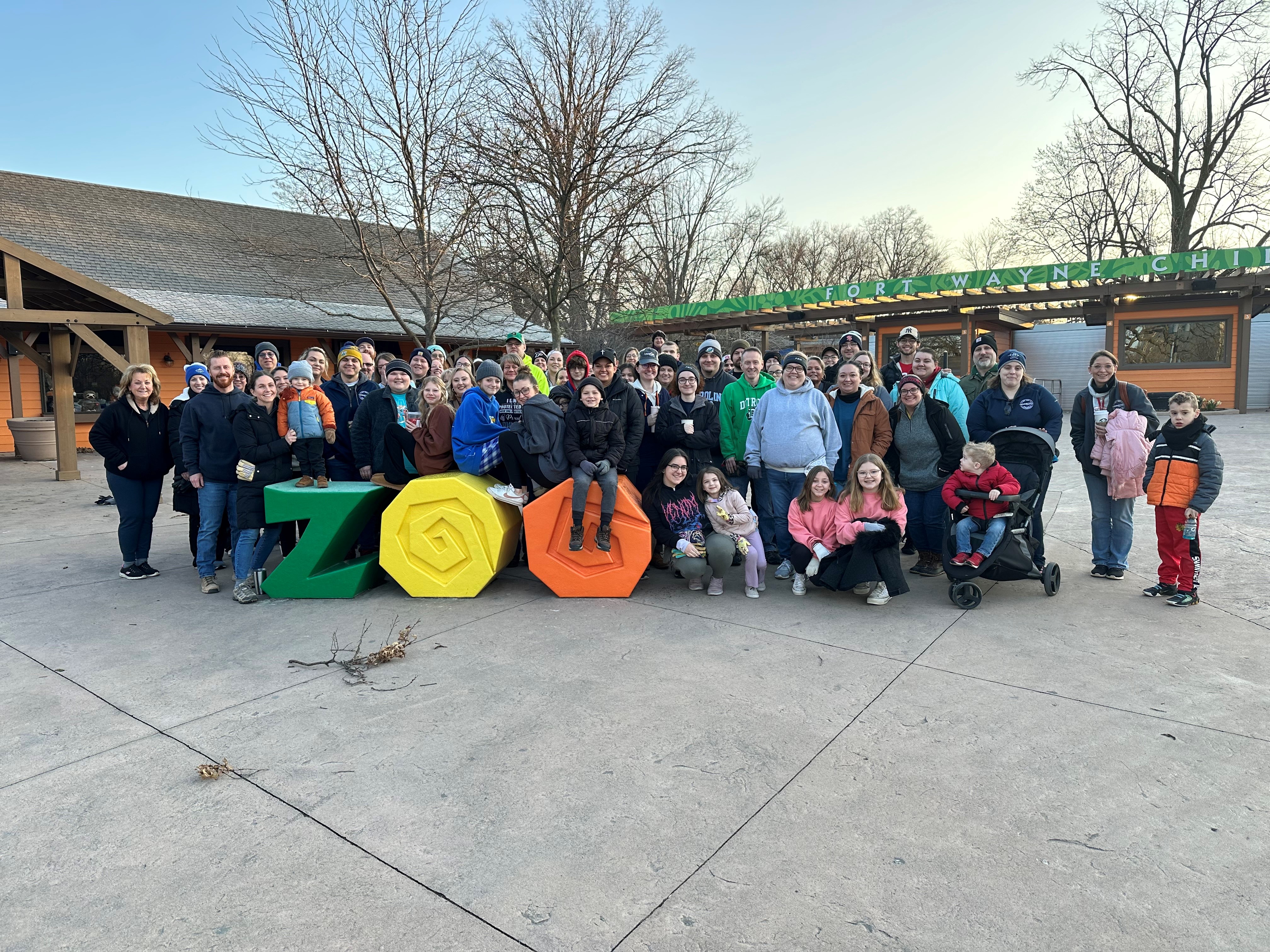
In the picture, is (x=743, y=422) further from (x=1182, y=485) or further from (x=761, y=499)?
(x=1182, y=485)

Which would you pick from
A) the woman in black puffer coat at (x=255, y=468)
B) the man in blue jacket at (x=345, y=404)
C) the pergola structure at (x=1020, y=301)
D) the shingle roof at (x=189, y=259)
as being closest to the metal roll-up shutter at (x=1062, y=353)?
the pergola structure at (x=1020, y=301)

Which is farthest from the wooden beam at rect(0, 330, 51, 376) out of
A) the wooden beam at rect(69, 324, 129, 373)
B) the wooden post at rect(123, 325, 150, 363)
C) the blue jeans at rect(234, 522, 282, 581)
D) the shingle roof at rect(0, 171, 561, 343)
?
the blue jeans at rect(234, 522, 282, 581)

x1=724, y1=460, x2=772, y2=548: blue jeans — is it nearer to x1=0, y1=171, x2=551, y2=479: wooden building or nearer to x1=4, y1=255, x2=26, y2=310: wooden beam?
x1=0, y1=171, x2=551, y2=479: wooden building

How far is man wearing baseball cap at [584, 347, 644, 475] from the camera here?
232 inches

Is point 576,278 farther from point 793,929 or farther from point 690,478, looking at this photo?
point 793,929

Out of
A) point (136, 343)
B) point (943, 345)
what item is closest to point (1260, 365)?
point (943, 345)

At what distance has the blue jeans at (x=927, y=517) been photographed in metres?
6.06

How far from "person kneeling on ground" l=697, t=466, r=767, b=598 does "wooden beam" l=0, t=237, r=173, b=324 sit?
10.8 meters

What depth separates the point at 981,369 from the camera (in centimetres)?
688

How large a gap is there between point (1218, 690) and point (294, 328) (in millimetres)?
18064

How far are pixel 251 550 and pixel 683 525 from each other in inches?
132

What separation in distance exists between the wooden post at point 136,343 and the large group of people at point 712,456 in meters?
7.66

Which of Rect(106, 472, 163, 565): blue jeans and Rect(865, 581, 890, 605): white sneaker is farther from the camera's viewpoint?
Rect(106, 472, 163, 565): blue jeans

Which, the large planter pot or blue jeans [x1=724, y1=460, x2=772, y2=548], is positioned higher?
the large planter pot
